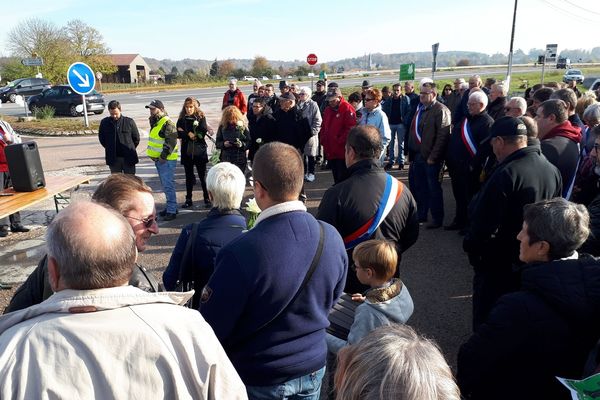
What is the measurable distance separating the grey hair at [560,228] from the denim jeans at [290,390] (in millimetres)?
1383

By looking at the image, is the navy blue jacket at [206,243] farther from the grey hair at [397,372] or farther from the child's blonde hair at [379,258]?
the grey hair at [397,372]

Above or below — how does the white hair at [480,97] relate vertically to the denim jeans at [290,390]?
above

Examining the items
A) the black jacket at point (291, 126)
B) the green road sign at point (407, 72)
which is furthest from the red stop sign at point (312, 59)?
the black jacket at point (291, 126)

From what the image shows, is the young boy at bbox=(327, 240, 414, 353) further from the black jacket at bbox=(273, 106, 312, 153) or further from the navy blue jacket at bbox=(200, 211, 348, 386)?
the black jacket at bbox=(273, 106, 312, 153)

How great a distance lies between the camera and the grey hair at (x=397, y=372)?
1.14 metres

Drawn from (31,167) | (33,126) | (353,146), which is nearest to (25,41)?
(33,126)

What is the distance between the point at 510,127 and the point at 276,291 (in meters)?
2.52

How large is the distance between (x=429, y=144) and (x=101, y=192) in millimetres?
5086

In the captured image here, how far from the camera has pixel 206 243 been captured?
2709mm

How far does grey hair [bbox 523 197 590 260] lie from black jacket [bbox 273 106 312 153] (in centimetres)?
617

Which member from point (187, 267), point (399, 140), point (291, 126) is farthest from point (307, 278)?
point (399, 140)

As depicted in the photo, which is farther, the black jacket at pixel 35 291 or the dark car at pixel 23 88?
the dark car at pixel 23 88

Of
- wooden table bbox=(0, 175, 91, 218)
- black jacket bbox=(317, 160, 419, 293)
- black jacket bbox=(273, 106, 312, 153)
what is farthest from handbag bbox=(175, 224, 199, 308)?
black jacket bbox=(273, 106, 312, 153)

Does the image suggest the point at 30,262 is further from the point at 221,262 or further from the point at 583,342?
the point at 583,342
